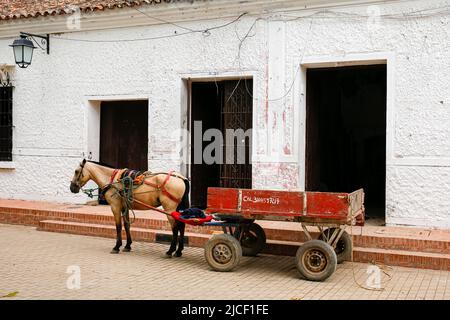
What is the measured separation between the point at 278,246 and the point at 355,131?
8.20 meters

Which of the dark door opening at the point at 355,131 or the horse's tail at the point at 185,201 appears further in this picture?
the dark door opening at the point at 355,131

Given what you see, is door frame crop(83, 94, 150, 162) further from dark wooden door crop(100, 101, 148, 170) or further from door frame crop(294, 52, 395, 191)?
door frame crop(294, 52, 395, 191)

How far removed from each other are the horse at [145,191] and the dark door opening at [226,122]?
2.48 m

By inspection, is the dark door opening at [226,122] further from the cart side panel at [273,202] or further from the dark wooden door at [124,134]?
the cart side panel at [273,202]

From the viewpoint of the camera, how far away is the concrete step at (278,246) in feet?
24.8

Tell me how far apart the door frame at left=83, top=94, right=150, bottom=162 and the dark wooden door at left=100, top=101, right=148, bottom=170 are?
13cm

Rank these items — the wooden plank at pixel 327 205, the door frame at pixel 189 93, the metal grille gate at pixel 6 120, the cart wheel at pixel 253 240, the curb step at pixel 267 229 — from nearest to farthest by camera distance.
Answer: the wooden plank at pixel 327 205 → the curb step at pixel 267 229 → the cart wheel at pixel 253 240 → the door frame at pixel 189 93 → the metal grille gate at pixel 6 120

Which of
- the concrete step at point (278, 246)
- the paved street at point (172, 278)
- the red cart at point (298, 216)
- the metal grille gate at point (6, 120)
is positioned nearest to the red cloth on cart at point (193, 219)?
the red cart at point (298, 216)

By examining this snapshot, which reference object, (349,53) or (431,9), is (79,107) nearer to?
(349,53)

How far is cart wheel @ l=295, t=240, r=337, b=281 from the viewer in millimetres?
6785

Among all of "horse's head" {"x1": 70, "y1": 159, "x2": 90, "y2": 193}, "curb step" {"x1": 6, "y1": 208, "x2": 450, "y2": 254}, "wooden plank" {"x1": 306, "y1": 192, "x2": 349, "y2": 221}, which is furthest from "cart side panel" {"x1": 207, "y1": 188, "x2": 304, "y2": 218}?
Answer: "horse's head" {"x1": 70, "y1": 159, "x2": 90, "y2": 193}

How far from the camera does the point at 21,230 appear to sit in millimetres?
10906

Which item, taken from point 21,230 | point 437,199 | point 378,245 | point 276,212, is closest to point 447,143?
point 437,199

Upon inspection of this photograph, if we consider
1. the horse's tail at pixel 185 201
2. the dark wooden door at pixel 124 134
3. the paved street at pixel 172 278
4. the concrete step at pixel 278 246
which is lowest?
the paved street at pixel 172 278
